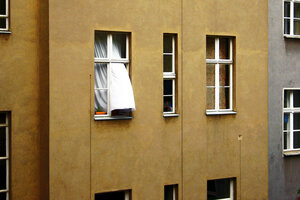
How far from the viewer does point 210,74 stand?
35.1ft

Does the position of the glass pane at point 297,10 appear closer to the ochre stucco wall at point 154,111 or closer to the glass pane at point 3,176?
the ochre stucco wall at point 154,111

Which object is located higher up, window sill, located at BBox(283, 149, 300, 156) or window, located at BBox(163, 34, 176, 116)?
window, located at BBox(163, 34, 176, 116)

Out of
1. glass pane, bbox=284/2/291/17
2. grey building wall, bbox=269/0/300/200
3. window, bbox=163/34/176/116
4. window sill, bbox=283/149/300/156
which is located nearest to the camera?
window, bbox=163/34/176/116

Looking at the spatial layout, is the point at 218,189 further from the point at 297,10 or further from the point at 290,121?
the point at 297,10

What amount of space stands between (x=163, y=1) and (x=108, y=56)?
1.89 meters

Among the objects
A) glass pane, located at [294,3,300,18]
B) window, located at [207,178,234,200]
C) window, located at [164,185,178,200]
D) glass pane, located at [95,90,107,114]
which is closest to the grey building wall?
Result: glass pane, located at [294,3,300,18]

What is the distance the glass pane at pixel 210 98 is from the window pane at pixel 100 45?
9.59ft

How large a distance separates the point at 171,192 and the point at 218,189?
142 centimetres

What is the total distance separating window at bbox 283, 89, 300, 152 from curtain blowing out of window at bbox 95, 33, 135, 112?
493 cm

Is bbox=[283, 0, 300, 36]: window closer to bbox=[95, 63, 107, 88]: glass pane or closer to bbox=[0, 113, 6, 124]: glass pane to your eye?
bbox=[95, 63, 107, 88]: glass pane

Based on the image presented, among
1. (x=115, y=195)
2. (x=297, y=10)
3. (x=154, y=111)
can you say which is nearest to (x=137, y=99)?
(x=154, y=111)

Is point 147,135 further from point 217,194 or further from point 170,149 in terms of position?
point 217,194

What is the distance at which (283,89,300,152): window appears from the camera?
1175 cm

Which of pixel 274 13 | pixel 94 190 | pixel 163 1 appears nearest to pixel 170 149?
pixel 94 190
